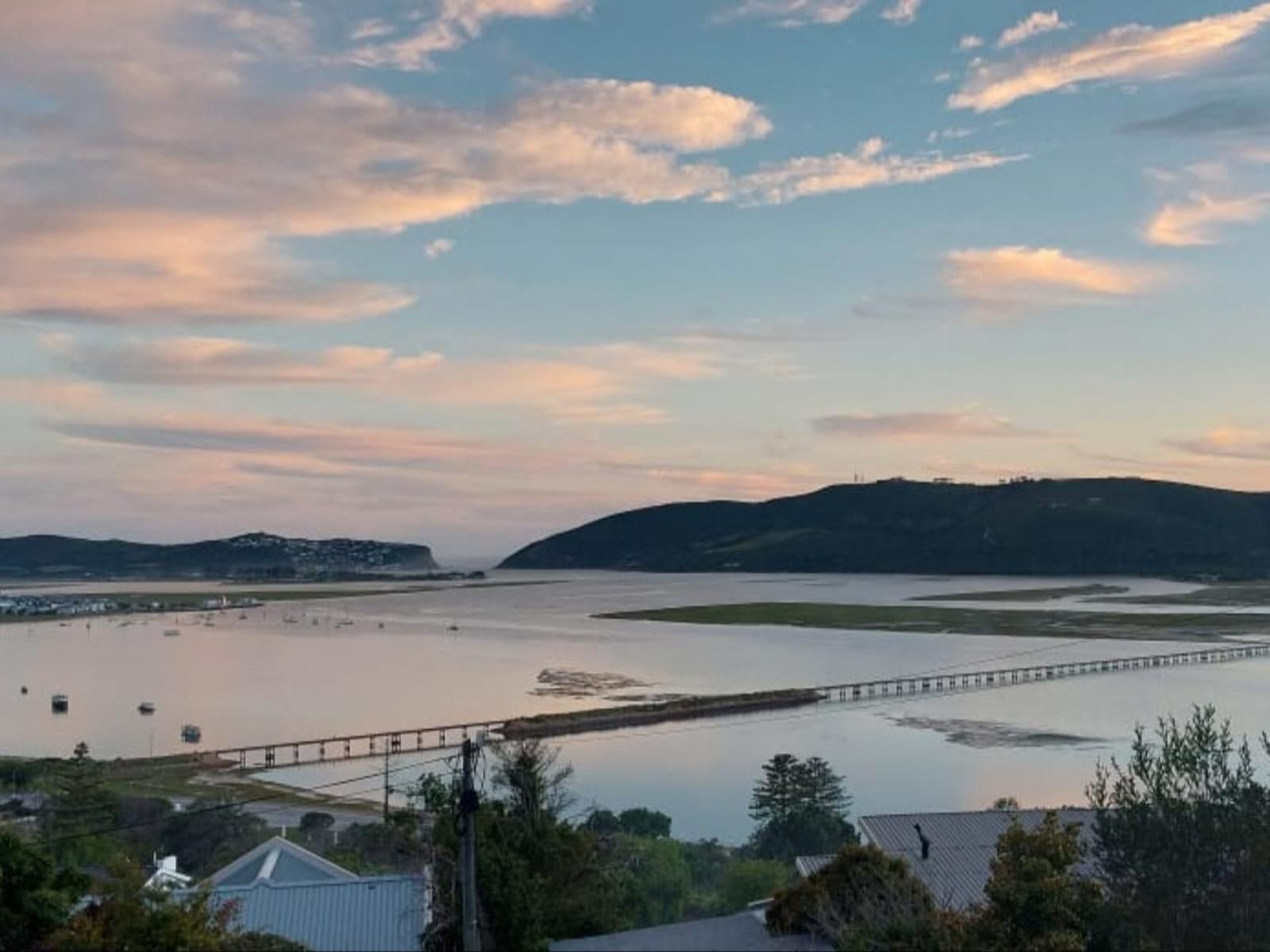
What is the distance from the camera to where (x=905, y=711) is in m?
46.1

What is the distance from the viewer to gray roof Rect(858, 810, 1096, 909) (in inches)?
576

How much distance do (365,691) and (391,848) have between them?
3140 centimetres

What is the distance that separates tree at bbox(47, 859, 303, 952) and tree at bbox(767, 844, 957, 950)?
4660mm

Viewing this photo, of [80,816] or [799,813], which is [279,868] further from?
[80,816]

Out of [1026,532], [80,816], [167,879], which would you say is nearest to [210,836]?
[80,816]

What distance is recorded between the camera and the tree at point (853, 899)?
1104cm

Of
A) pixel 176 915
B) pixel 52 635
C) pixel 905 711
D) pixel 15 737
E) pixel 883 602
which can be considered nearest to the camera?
pixel 176 915

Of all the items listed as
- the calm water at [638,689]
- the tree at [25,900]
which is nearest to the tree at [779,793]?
the calm water at [638,689]

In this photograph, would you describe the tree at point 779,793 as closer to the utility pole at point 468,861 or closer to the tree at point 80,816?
the tree at point 80,816

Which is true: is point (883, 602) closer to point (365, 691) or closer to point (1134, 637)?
point (1134, 637)

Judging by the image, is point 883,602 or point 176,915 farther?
point 883,602

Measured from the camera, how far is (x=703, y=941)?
12602 millimetres

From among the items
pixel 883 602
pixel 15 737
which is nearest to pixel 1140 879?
pixel 15 737

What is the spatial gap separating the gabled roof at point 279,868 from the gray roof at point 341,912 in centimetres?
64
